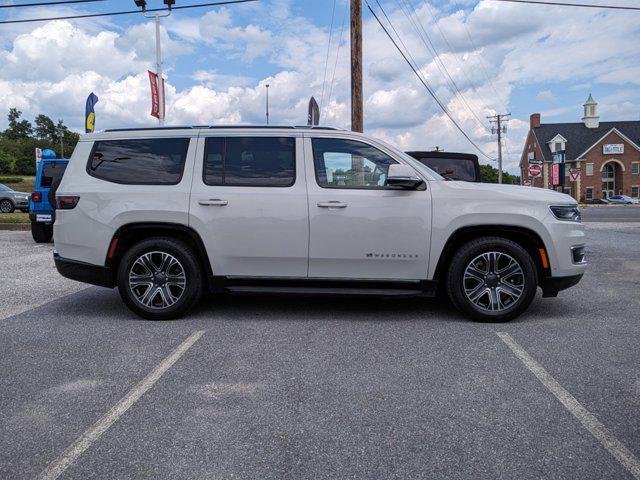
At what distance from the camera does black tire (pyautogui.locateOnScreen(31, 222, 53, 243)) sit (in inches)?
528

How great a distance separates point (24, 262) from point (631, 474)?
34.8 ft

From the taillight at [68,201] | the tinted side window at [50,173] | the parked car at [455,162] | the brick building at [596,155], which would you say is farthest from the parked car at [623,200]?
the taillight at [68,201]

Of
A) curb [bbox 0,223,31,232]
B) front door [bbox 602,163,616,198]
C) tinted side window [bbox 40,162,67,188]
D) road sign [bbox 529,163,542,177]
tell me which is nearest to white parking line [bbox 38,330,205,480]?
tinted side window [bbox 40,162,67,188]

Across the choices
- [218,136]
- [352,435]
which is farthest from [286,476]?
[218,136]

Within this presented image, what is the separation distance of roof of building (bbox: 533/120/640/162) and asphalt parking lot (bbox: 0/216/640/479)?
76.3 meters

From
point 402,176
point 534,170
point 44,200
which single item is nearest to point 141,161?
point 402,176

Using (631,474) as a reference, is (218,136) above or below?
above

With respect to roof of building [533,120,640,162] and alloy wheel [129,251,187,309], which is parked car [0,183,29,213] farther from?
roof of building [533,120,640,162]

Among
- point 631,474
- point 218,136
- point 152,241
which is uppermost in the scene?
point 218,136

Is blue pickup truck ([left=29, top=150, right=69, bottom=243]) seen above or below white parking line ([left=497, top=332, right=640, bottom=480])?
above

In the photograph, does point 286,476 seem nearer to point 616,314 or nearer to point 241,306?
point 241,306

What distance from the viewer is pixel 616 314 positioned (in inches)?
223

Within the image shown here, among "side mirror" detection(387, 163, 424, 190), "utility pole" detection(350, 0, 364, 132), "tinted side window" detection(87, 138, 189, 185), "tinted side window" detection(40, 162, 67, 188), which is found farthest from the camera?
"utility pole" detection(350, 0, 364, 132)

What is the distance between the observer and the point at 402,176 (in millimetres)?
5059
